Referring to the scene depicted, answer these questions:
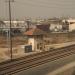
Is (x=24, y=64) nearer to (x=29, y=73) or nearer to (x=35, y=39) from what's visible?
(x=29, y=73)

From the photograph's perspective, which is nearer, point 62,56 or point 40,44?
point 62,56

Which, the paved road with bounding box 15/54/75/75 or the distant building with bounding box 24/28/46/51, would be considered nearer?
the paved road with bounding box 15/54/75/75

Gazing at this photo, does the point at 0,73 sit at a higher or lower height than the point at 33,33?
lower

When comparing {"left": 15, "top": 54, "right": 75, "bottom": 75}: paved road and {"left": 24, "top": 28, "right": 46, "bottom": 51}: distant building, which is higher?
{"left": 24, "top": 28, "right": 46, "bottom": 51}: distant building

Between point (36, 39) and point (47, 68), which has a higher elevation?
point (36, 39)

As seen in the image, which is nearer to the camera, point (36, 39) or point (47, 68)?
point (47, 68)

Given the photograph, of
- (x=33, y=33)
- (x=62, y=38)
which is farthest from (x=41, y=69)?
(x=62, y=38)

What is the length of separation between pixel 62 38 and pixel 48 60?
31536 millimetres

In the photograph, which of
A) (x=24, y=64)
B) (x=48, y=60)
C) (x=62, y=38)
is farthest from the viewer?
(x=62, y=38)

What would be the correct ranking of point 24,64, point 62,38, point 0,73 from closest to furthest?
point 0,73 → point 24,64 → point 62,38

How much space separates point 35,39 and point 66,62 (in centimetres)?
1598

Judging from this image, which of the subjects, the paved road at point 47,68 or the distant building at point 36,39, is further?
the distant building at point 36,39

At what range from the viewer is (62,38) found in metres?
48.9

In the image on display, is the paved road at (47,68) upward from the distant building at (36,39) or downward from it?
downward
